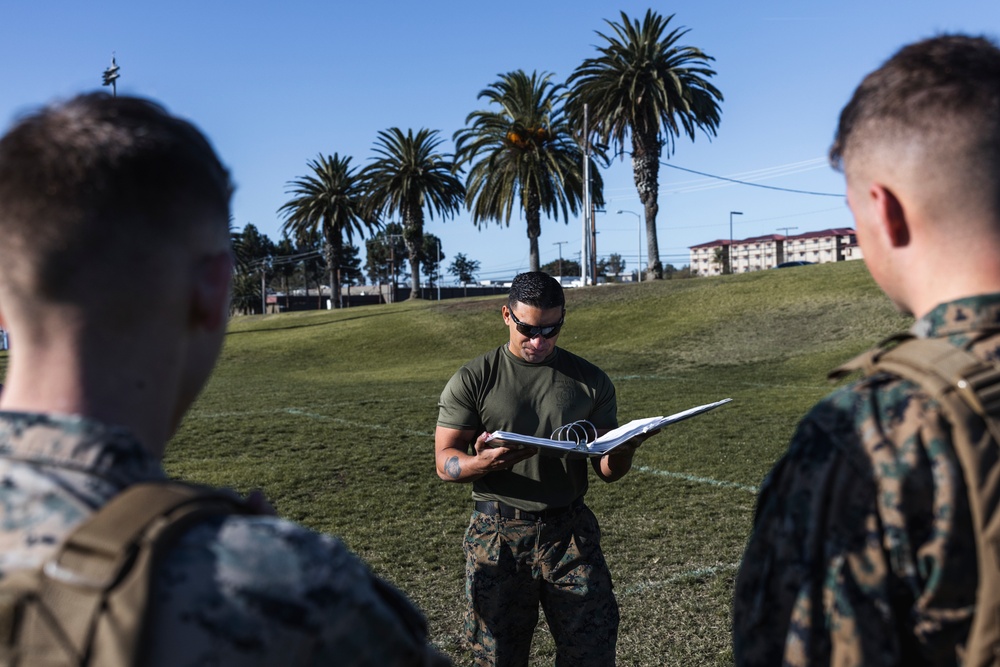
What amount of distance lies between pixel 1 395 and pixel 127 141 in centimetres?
45

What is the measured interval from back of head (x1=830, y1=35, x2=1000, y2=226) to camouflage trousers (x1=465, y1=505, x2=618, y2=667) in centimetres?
273

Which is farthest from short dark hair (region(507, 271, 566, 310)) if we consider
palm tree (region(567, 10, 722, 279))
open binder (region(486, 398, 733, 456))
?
palm tree (region(567, 10, 722, 279))

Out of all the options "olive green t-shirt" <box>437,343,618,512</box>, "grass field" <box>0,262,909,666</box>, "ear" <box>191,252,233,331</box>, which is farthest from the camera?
"grass field" <box>0,262,909,666</box>

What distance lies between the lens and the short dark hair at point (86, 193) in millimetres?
1338

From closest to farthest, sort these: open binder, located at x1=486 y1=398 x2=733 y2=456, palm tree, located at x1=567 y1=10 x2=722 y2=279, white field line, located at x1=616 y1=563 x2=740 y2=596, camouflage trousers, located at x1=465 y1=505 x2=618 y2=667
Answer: open binder, located at x1=486 y1=398 x2=733 y2=456
camouflage trousers, located at x1=465 y1=505 x2=618 y2=667
white field line, located at x1=616 y1=563 x2=740 y2=596
palm tree, located at x1=567 y1=10 x2=722 y2=279

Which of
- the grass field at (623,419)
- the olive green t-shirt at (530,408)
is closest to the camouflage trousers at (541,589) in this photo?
the olive green t-shirt at (530,408)

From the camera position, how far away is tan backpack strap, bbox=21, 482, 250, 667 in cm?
116

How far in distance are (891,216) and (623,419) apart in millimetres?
12352

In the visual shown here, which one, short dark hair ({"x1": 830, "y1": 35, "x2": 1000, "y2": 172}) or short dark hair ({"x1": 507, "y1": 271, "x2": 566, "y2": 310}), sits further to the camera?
short dark hair ({"x1": 507, "y1": 271, "x2": 566, "y2": 310})

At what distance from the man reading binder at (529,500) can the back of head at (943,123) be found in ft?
7.73

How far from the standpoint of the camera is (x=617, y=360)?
25.9 metres

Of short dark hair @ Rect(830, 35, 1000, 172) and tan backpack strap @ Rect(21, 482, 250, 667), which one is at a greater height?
short dark hair @ Rect(830, 35, 1000, 172)

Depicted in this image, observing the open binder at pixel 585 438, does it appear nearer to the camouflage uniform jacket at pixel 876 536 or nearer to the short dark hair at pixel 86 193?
the camouflage uniform jacket at pixel 876 536

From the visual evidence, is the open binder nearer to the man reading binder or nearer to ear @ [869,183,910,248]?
the man reading binder
